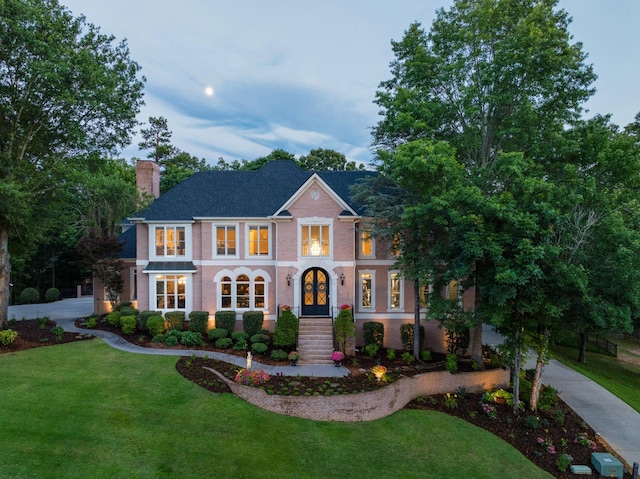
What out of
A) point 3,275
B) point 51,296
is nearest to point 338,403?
point 3,275

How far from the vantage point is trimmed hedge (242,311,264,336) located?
19.2m

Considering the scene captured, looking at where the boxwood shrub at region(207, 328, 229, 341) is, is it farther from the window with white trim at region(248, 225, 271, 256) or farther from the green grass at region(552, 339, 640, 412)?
the green grass at region(552, 339, 640, 412)

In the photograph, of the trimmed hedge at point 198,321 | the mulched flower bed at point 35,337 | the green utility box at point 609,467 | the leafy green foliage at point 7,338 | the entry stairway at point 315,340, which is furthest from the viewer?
the trimmed hedge at point 198,321

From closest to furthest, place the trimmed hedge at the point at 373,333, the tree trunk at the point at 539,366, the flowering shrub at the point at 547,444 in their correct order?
1. the flowering shrub at the point at 547,444
2. the tree trunk at the point at 539,366
3. the trimmed hedge at the point at 373,333

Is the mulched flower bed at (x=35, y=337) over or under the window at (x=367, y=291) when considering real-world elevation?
under

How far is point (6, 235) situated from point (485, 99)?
25.8 m

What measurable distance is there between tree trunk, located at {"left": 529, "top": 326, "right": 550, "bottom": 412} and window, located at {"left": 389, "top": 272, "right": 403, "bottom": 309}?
7431 millimetres

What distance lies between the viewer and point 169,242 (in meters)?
21.0

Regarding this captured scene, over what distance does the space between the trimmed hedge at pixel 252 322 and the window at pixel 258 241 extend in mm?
3588

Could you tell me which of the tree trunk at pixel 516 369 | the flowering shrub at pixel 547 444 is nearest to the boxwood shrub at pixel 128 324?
the tree trunk at pixel 516 369

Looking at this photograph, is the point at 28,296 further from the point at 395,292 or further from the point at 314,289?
the point at 395,292

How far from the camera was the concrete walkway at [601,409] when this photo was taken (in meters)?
13.0

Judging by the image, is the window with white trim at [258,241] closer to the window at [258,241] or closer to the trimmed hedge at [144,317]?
the window at [258,241]

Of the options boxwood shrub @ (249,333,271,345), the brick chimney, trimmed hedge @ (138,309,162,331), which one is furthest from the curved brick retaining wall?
the brick chimney
